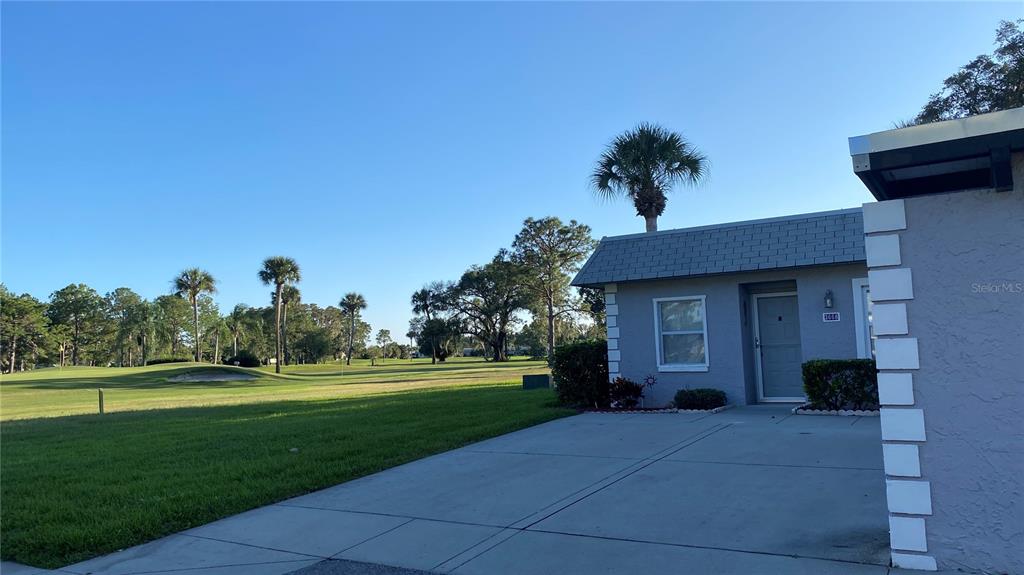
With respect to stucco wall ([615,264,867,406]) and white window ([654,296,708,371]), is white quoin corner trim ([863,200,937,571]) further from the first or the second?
white window ([654,296,708,371])

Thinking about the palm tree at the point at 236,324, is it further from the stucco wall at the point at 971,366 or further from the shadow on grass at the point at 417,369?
the stucco wall at the point at 971,366

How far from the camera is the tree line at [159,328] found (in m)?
75.4

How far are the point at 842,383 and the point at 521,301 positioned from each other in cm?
5515

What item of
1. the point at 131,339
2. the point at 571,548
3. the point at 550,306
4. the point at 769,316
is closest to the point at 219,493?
the point at 571,548

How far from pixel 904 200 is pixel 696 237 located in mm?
9423

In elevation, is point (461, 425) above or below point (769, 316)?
below

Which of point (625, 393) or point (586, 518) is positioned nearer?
point (586, 518)

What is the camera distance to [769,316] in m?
13.6

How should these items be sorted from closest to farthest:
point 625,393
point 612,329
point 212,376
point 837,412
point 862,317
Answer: point 837,412 → point 862,317 → point 625,393 → point 612,329 → point 212,376

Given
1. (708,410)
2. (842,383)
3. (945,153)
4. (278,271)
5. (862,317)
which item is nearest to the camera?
(945,153)

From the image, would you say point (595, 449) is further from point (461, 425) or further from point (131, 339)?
point (131, 339)

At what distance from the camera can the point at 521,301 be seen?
6631 centimetres

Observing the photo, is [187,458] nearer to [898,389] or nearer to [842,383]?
[898,389]

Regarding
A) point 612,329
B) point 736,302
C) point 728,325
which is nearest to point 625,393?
point 612,329
